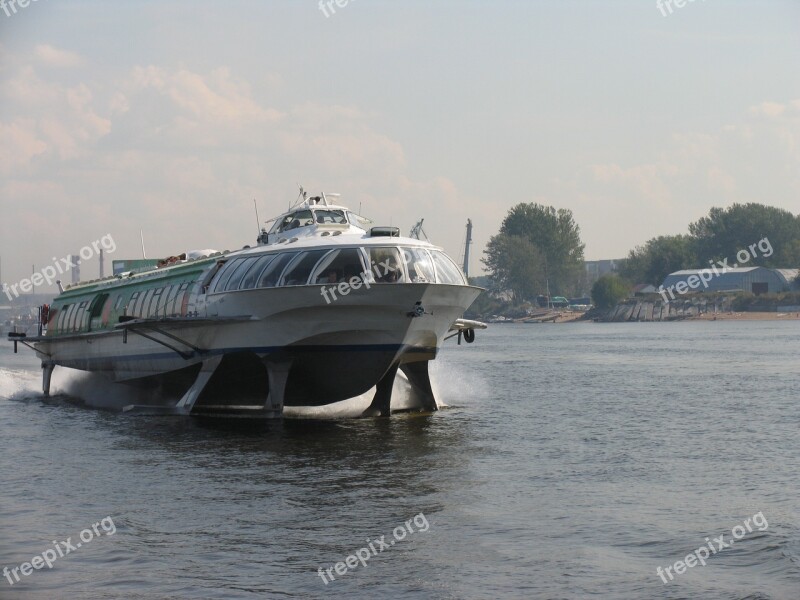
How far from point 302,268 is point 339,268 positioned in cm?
108

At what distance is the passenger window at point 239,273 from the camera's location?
98.0ft

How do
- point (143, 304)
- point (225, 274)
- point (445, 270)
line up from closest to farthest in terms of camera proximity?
1. point (445, 270)
2. point (225, 274)
3. point (143, 304)

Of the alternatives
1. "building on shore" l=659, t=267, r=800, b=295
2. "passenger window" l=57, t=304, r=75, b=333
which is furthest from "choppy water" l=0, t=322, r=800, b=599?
"building on shore" l=659, t=267, r=800, b=295

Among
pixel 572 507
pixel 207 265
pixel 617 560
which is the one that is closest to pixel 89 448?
pixel 207 265

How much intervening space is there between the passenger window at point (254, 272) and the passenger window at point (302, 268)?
1.34 metres

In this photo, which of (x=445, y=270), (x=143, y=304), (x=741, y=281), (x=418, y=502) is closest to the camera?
(x=418, y=502)

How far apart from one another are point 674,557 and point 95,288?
1304 inches

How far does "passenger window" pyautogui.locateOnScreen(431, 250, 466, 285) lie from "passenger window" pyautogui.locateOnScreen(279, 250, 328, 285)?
3.42m

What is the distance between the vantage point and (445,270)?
2967 cm

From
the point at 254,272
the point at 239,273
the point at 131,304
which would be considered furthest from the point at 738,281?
the point at 254,272

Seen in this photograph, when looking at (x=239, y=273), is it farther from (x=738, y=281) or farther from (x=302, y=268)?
(x=738, y=281)

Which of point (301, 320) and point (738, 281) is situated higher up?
point (738, 281)

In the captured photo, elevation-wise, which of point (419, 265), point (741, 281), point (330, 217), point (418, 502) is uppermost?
point (330, 217)

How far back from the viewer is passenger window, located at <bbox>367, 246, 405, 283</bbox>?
27406mm
